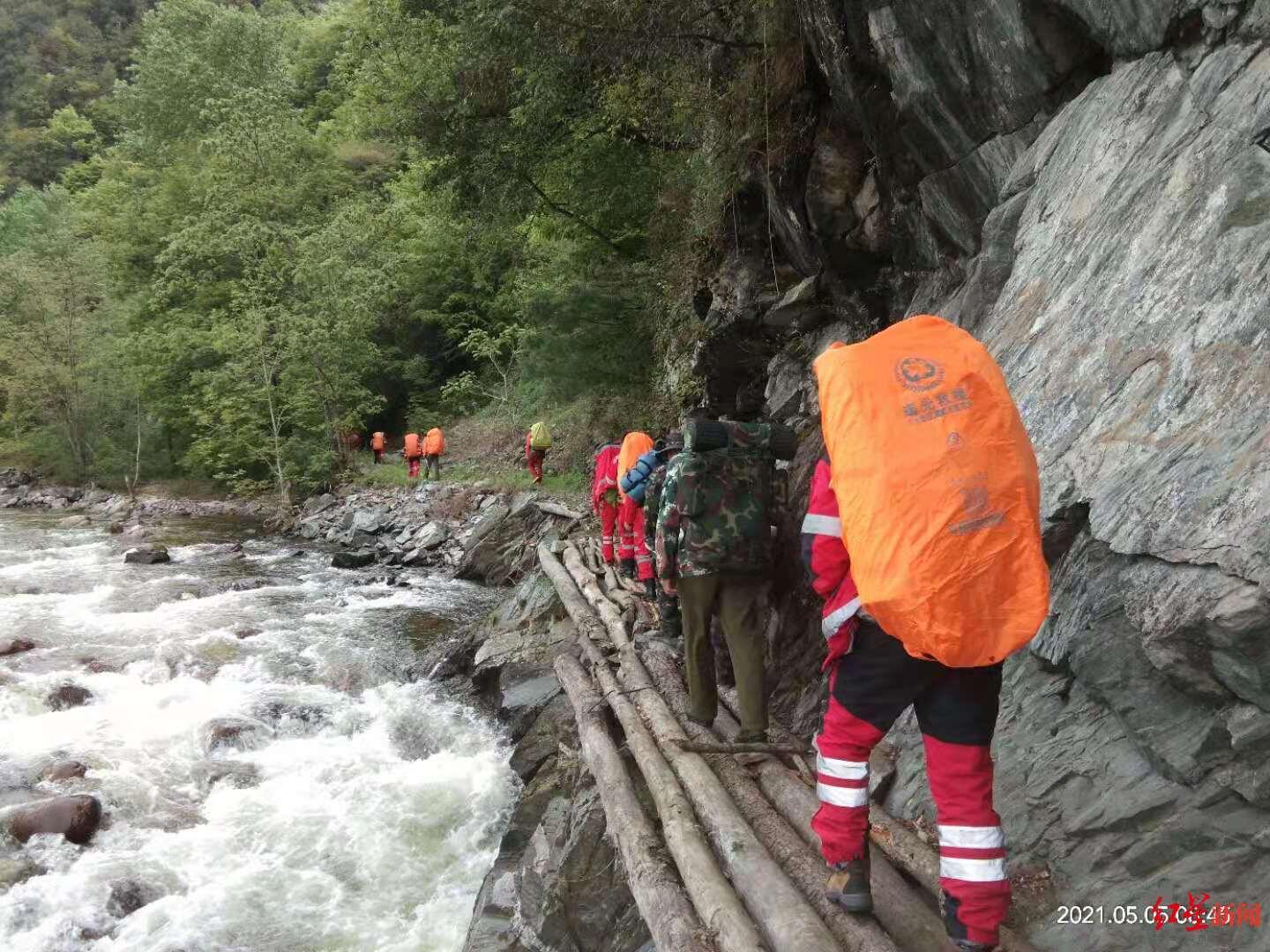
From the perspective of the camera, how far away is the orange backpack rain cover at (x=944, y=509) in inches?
108

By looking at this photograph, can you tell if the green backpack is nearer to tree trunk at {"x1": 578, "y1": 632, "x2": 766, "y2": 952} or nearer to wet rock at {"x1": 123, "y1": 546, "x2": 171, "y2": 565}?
wet rock at {"x1": 123, "y1": 546, "x2": 171, "y2": 565}

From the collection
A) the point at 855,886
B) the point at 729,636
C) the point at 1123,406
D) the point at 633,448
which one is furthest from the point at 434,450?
the point at 1123,406

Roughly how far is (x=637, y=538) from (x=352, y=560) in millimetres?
10602

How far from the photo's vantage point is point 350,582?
1522 centimetres

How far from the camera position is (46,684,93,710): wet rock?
883 centimetres

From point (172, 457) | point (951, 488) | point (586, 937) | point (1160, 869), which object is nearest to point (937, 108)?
point (951, 488)

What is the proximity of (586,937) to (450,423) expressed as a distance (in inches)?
1043

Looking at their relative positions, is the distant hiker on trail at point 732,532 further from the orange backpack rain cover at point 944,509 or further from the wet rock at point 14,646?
the wet rock at point 14,646

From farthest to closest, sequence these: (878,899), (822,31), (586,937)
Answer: (822,31) → (586,937) → (878,899)

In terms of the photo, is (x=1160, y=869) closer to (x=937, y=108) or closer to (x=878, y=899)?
(x=878, y=899)

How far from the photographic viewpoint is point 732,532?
16.8ft

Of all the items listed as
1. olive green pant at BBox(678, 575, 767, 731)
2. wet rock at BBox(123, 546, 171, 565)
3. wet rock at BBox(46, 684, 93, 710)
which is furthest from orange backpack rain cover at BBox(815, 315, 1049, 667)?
wet rock at BBox(123, 546, 171, 565)

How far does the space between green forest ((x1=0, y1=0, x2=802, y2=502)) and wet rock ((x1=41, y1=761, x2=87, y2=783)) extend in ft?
30.4

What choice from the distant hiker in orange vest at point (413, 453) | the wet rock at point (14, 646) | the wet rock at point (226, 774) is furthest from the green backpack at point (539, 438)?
the wet rock at point (226, 774)
